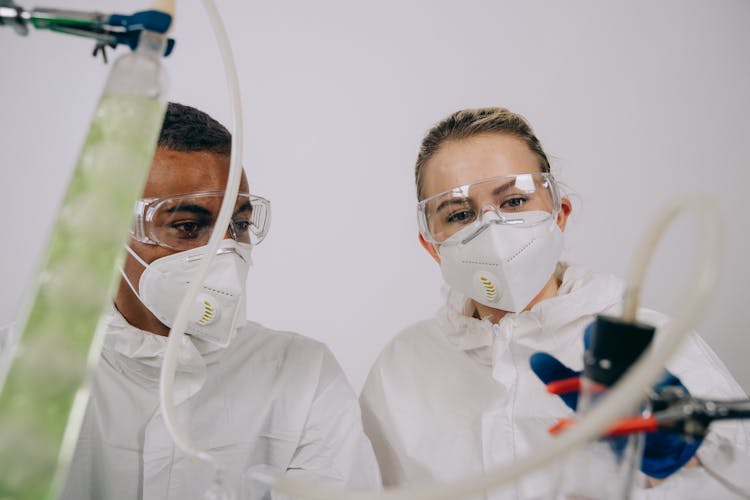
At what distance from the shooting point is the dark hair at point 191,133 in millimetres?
1285

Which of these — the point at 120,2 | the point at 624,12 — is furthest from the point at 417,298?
the point at 120,2

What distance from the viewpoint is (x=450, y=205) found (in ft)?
4.23

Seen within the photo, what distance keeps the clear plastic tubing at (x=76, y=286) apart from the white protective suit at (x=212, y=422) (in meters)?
0.68

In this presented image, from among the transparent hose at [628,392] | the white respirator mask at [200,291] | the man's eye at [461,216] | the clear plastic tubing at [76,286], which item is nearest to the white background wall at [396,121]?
the man's eye at [461,216]

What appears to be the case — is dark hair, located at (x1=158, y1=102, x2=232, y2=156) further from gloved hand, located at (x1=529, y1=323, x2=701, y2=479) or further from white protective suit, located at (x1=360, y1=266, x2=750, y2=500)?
gloved hand, located at (x1=529, y1=323, x2=701, y2=479)

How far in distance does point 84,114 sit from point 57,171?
247mm

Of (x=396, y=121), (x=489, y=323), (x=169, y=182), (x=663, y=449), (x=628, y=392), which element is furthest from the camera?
(x=396, y=121)

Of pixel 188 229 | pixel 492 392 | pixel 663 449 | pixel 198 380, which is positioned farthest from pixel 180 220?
pixel 663 449

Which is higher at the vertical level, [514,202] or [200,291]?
[514,202]

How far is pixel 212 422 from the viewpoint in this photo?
1.26 meters

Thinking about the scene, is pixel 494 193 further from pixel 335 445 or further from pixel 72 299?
pixel 72 299

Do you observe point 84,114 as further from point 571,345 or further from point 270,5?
point 571,345

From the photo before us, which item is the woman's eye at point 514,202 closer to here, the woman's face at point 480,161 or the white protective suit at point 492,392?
the woman's face at point 480,161

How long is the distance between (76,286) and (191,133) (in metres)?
0.91
